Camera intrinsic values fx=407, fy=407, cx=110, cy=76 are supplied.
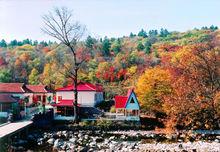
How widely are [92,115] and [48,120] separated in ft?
20.8

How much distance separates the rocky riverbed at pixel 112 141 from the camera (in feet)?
105

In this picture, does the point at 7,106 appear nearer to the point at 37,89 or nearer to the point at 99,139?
the point at 99,139

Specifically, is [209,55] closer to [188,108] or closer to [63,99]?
[188,108]

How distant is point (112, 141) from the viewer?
117 feet

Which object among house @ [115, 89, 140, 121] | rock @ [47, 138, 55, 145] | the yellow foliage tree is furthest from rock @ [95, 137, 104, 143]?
the yellow foliage tree

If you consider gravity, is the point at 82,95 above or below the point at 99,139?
above

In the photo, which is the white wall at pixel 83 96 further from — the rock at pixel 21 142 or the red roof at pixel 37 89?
the rock at pixel 21 142

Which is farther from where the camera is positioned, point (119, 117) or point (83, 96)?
point (83, 96)

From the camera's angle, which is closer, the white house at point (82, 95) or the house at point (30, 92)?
the white house at point (82, 95)

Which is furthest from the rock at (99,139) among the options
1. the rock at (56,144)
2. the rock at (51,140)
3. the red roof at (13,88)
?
the red roof at (13,88)

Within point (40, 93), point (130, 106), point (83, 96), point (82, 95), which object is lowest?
point (130, 106)

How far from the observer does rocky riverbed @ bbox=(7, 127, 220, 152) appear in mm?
31938

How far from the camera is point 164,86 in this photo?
165 feet

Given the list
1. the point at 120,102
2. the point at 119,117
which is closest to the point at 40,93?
the point at 120,102
